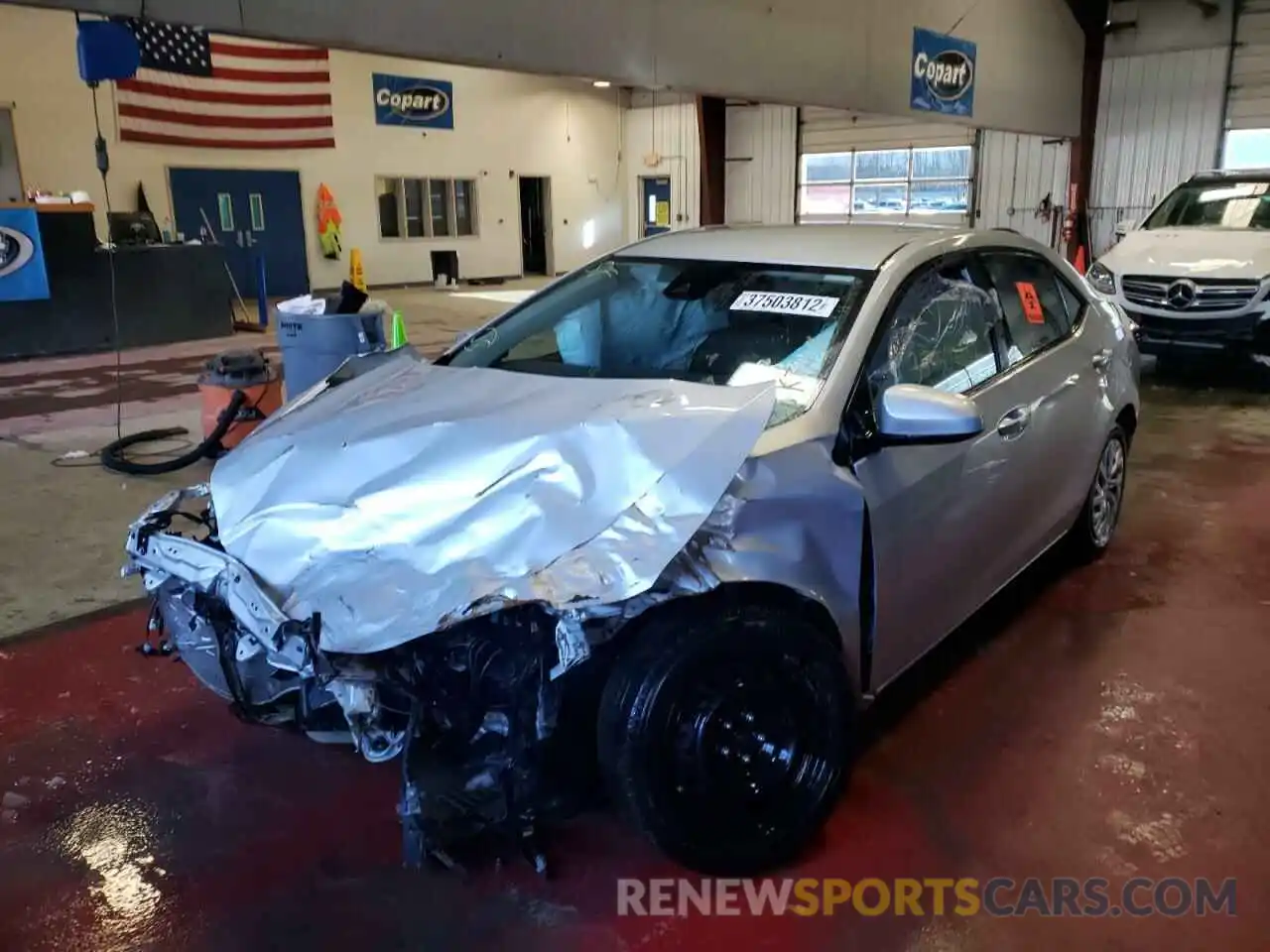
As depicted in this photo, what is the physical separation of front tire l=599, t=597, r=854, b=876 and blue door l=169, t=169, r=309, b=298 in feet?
50.3

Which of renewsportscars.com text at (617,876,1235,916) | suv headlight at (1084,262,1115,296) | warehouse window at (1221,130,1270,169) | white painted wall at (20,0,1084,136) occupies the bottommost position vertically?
renewsportscars.com text at (617,876,1235,916)

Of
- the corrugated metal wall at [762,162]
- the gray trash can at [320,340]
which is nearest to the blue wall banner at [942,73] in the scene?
the corrugated metal wall at [762,162]

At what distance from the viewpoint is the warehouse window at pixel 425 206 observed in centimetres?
1902

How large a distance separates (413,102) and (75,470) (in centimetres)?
1462

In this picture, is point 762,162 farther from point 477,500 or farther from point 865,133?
point 477,500

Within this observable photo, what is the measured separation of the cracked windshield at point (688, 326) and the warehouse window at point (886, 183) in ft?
52.0

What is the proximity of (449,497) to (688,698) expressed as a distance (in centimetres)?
68

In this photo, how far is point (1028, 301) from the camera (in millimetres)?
3414

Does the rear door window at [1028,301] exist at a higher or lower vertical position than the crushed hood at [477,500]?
higher

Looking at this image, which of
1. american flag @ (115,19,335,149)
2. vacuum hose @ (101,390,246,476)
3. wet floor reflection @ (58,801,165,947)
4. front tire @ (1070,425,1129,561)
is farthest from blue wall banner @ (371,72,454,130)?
wet floor reflection @ (58,801,165,947)

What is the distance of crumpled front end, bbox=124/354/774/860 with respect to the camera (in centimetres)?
199

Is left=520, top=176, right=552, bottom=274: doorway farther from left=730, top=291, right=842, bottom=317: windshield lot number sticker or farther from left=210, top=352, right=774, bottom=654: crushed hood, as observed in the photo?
left=210, top=352, right=774, bottom=654: crushed hood

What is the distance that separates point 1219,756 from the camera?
9.29 feet

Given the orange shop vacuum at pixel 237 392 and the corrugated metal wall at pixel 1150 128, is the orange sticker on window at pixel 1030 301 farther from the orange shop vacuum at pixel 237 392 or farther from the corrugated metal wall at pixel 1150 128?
the corrugated metal wall at pixel 1150 128
